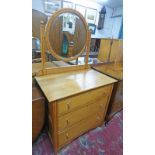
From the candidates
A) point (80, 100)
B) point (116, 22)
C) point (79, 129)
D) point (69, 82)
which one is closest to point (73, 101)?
point (80, 100)

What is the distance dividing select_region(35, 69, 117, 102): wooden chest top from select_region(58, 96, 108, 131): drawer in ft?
0.76

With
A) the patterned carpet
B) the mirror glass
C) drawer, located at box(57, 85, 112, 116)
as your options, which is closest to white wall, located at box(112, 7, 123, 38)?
the mirror glass

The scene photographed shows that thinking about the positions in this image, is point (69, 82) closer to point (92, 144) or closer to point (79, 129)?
point (79, 129)

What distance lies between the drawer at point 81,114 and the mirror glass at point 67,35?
2.04ft

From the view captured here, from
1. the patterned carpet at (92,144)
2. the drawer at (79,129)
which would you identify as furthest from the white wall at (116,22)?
the patterned carpet at (92,144)

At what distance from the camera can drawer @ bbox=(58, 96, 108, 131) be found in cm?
108

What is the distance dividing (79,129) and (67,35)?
1066 millimetres

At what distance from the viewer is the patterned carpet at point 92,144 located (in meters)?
1.24

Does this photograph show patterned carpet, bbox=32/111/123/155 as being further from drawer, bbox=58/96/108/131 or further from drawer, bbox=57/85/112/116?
drawer, bbox=57/85/112/116
